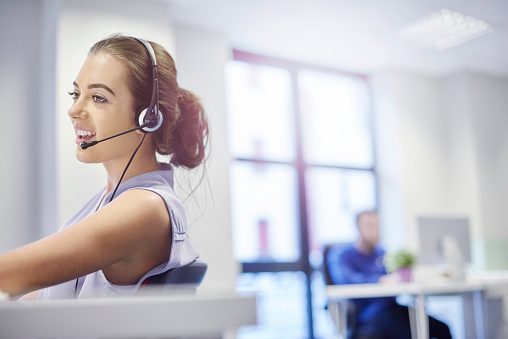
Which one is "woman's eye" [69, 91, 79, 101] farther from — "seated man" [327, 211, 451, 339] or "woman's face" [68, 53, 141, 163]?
"seated man" [327, 211, 451, 339]

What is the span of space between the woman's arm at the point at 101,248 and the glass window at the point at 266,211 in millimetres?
3018

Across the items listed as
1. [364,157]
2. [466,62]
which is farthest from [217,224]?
[364,157]

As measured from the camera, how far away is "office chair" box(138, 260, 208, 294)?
78cm

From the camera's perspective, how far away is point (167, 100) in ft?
3.05

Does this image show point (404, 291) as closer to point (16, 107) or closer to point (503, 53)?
point (503, 53)

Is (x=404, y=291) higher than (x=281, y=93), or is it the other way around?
(x=281, y=93)

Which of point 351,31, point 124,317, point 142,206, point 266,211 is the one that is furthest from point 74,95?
point 266,211

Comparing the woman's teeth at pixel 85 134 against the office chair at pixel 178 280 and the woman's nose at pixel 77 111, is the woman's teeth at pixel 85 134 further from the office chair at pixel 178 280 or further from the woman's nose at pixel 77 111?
the office chair at pixel 178 280

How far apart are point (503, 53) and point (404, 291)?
5.72 ft

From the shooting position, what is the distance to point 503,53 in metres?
3.33

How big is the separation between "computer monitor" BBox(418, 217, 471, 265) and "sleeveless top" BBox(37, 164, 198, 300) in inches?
97.2

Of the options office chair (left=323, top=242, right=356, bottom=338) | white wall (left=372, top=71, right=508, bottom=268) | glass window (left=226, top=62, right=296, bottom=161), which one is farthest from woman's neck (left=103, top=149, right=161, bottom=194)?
white wall (left=372, top=71, right=508, bottom=268)

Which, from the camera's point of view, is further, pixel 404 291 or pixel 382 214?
pixel 382 214

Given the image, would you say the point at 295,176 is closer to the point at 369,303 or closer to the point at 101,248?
the point at 369,303
